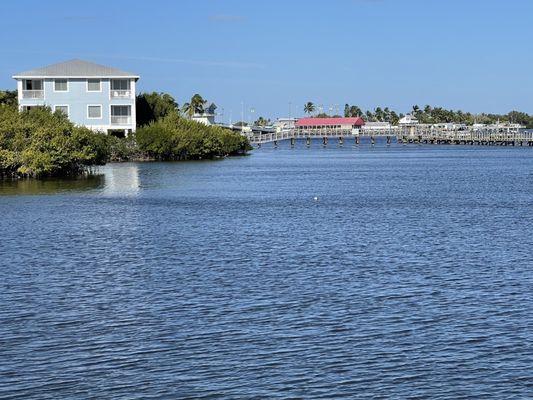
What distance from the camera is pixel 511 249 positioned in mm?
31953

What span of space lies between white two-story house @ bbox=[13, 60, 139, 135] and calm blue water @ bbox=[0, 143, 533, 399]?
56053 mm

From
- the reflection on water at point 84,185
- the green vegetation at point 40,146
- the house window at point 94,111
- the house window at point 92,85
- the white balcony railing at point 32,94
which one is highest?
the house window at point 92,85

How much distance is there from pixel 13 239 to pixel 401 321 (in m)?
18.5

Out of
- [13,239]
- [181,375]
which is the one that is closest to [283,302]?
[181,375]

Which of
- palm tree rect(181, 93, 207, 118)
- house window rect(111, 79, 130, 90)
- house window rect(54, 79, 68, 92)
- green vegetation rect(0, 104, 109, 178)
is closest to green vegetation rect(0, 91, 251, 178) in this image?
green vegetation rect(0, 104, 109, 178)

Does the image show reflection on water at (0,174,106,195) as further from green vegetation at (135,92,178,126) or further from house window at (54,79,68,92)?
green vegetation at (135,92,178,126)

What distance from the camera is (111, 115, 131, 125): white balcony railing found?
339 feet

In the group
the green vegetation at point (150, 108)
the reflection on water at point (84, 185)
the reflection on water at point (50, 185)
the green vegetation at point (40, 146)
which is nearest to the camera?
the reflection on water at point (84, 185)

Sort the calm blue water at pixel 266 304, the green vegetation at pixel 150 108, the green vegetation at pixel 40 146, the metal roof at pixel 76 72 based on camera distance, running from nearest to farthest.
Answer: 1. the calm blue water at pixel 266 304
2. the green vegetation at pixel 40 146
3. the metal roof at pixel 76 72
4. the green vegetation at pixel 150 108

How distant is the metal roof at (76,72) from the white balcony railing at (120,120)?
14.2 feet

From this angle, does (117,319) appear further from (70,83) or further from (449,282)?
(70,83)

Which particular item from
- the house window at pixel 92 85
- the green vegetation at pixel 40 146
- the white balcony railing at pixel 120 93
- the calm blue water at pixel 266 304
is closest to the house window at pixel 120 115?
the white balcony railing at pixel 120 93

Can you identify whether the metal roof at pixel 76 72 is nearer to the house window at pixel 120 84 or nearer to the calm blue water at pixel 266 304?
the house window at pixel 120 84

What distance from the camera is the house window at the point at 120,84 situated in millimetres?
102938
